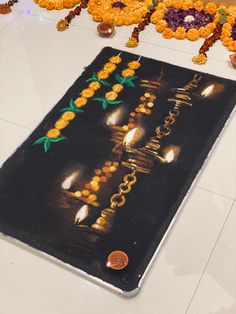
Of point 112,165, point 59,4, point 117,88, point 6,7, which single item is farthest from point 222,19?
point 6,7

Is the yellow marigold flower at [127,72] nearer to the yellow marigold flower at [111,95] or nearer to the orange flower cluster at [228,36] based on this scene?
the yellow marigold flower at [111,95]

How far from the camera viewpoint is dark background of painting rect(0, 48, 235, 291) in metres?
1.48

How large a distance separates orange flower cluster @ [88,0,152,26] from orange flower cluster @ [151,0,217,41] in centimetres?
8

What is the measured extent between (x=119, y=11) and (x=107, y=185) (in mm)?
1093

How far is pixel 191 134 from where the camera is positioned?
1769mm

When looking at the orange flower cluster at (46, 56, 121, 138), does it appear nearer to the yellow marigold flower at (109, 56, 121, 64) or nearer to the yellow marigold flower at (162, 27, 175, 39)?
the yellow marigold flower at (109, 56, 121, 64)

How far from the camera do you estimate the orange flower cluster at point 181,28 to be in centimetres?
215

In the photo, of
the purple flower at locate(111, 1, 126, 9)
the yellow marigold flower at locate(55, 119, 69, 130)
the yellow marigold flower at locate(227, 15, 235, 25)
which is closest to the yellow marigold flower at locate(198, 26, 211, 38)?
the yellow marigold flower at locate(227, 15, 235, 25)

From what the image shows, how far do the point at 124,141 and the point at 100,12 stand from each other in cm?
87

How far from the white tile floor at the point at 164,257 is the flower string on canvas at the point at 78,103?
0.09 metres

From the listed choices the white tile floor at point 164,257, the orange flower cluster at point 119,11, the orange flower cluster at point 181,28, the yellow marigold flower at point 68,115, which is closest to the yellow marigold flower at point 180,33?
the orange flower cluster at point 181,28

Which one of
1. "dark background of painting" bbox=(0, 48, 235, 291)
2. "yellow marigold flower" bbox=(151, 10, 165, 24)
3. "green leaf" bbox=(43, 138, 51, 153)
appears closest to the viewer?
"dark background of painting" bbox=(0, 48, 235, 291)

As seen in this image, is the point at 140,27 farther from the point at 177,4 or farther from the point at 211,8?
the point at 211,8

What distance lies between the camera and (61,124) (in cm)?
185
